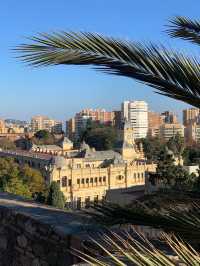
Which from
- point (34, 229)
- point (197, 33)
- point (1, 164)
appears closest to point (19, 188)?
point (1, 164)

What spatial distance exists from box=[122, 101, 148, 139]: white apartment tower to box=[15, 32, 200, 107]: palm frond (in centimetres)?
10233

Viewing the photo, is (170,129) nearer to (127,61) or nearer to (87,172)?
(87,172)

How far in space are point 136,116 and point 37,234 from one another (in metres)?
107

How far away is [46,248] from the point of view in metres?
4.19

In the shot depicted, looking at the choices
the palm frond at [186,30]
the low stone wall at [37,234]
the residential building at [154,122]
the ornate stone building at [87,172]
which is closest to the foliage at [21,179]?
the ornate stone building at [87,172]

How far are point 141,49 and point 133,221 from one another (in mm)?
862

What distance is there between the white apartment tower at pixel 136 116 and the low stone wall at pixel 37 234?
9981cm

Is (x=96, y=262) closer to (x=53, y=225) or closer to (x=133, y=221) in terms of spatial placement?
(x=133, y=221)

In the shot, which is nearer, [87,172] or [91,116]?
[87,172]

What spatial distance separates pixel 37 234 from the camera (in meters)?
4.38

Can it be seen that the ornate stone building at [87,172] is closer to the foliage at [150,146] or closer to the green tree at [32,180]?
the green tree at [32,180]

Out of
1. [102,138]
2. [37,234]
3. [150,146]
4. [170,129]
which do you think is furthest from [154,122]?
[37,234]

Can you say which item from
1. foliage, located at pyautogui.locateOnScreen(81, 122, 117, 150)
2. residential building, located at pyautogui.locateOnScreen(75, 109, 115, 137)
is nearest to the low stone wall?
foliage, located at pyautogui.locateOnScreen(81, 122, 117, 150)

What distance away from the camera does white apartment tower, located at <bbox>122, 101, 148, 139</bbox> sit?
4225 inches
